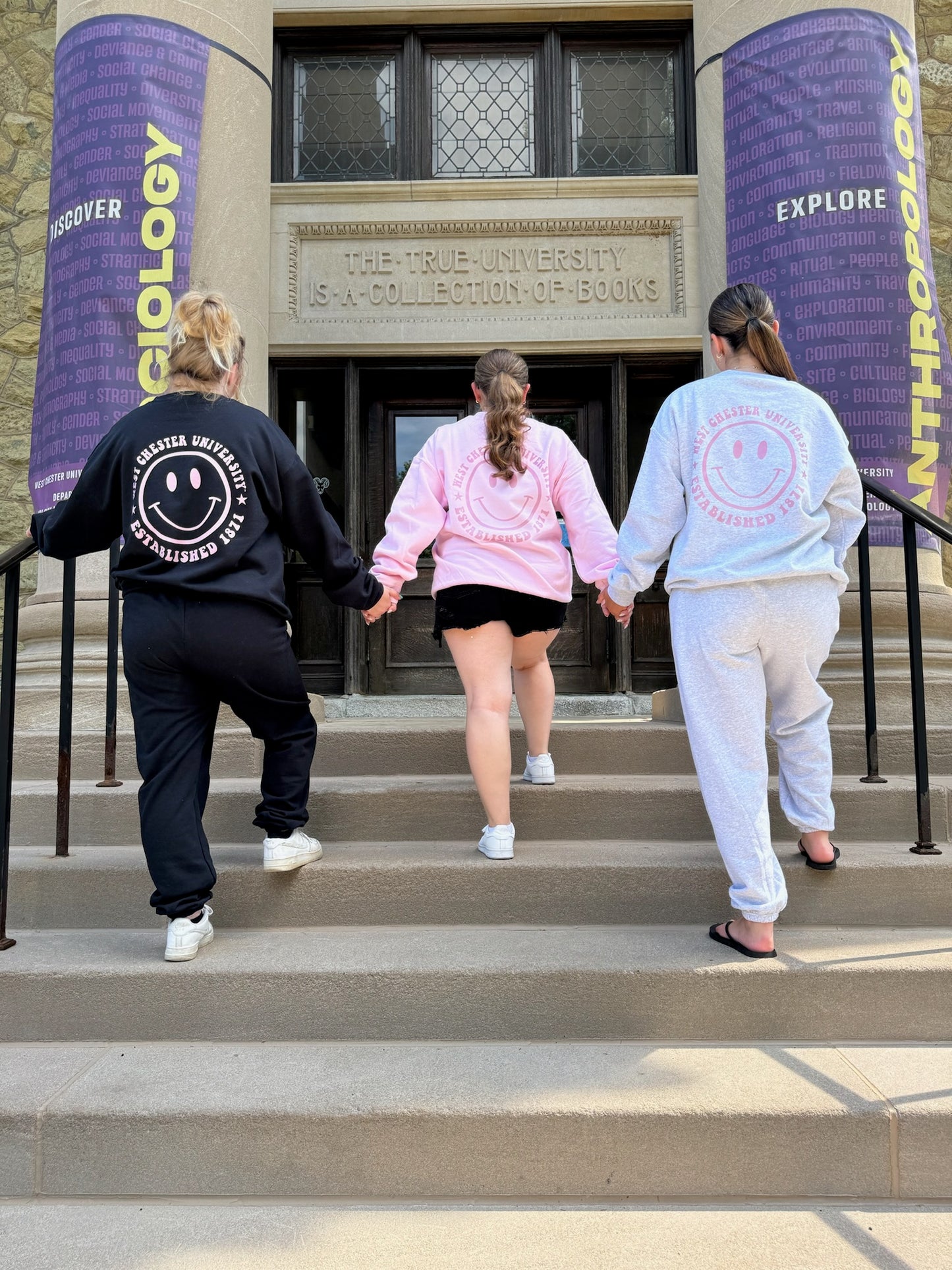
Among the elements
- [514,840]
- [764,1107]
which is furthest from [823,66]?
[764,1107]

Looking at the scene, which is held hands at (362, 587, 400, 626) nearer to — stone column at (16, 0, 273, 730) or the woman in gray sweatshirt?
the woman in gray sweatshirt

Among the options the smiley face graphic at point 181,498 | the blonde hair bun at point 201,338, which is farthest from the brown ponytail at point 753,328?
the smiley face graphic at point 181,498

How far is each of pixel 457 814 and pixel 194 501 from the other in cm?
153

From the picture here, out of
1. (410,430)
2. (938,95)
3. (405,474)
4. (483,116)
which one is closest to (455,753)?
(405,474)

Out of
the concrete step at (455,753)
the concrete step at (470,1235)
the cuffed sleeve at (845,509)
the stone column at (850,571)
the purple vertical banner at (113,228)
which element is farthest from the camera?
the purple vertical banner at (113,228)

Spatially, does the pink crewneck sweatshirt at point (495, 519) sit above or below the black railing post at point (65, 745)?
above

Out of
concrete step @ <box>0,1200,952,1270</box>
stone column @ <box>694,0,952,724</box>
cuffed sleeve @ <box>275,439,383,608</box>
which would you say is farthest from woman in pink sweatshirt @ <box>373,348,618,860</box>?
stone column @ <box>694,0,952,724</box>

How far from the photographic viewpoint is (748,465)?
277 cm

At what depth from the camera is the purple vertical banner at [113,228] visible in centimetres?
498

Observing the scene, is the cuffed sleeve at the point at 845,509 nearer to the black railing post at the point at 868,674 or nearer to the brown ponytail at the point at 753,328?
the brown ponytail at the point at 753,328

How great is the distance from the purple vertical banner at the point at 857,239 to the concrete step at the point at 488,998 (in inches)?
113

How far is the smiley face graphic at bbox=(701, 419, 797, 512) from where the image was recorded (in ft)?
9.01

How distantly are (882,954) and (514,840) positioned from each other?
1274 mm

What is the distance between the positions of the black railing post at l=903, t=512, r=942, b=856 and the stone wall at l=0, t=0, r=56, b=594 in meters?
5.98
